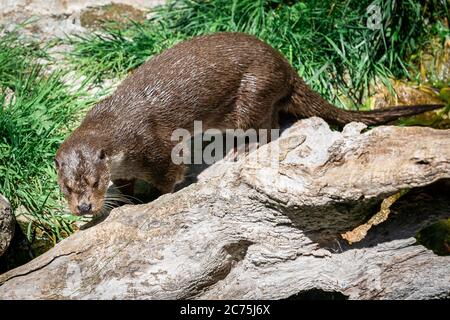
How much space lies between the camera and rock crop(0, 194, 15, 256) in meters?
3.08

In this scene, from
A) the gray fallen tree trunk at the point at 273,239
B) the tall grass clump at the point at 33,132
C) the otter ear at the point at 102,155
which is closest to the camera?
the gray fallen tree trunk at the point at 273,239

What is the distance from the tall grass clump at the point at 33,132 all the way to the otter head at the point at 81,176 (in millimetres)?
430

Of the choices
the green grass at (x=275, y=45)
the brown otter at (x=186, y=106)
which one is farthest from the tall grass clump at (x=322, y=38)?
the brown otter at (x=186, y=106)

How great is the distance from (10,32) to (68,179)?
1.83m

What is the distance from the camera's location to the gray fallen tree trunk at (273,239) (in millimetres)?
2533

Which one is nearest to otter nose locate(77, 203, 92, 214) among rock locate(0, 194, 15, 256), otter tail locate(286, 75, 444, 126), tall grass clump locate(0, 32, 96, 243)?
rock locate(0, 194, 15, 256)

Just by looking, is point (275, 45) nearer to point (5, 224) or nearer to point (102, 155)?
point (102, 155)

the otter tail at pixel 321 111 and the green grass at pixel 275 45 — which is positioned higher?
the green grass at pixel 275 45

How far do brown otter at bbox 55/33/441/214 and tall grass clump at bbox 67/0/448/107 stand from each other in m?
0.55

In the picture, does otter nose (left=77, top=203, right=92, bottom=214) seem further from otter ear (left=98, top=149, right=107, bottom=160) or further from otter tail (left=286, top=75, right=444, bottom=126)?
otter tail (left=286, top=75, right=444, bottom=126)

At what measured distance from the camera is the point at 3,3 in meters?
4.79

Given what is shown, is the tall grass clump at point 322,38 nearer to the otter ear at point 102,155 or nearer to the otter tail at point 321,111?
the otter tail at point 321,111
